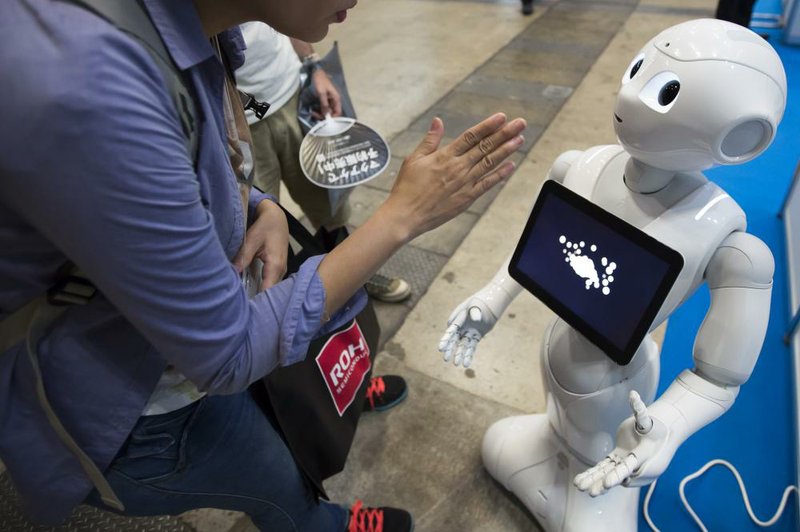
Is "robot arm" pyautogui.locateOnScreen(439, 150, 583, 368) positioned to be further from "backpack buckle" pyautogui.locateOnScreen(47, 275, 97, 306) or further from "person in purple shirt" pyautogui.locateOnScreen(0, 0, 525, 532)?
"backpack buckle" pyautogui.locateOnScreen(47, 275, 97, 306)

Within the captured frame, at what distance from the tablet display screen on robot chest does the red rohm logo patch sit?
368mm

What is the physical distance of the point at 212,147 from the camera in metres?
0.62

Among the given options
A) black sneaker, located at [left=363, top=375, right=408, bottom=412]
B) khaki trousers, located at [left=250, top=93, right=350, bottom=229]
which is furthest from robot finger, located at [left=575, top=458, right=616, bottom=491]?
khaki trousers, located at [left=250, top=93, right=350, bottom=229]

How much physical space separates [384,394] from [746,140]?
48.5 inches

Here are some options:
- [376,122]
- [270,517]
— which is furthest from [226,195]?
[376,122]

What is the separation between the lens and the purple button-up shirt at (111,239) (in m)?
0.44

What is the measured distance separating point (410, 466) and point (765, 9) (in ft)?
14.0

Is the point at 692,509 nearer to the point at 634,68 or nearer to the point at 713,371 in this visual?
the point at 713,371

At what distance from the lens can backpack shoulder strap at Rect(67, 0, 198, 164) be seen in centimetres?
46

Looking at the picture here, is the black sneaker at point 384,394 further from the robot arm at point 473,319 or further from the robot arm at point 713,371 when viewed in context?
the robot arm at point 713,371

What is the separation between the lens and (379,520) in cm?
131

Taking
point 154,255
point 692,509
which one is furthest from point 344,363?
point 692,509

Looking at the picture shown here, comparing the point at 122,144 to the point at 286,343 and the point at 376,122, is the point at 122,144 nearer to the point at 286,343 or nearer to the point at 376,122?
the point at 286,343

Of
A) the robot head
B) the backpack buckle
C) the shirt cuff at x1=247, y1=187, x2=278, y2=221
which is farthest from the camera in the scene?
the shirt cuff at x1=247, y1=187, x2=278, y2=221
